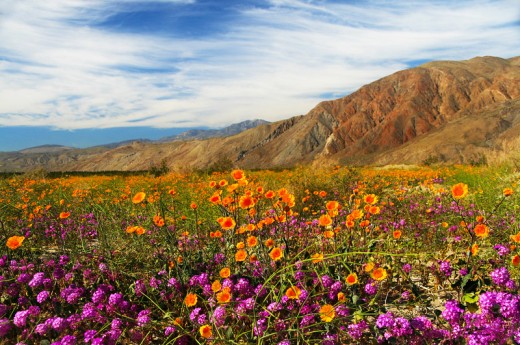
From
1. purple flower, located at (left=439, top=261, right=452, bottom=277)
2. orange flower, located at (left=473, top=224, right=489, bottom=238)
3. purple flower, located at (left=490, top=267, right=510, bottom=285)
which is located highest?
orange flower, located at (left=473, top=224, right=489, bottom=238)

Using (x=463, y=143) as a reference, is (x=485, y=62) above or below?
above

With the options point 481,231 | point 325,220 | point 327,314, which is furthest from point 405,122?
point 327,314

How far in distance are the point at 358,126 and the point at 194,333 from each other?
119 m

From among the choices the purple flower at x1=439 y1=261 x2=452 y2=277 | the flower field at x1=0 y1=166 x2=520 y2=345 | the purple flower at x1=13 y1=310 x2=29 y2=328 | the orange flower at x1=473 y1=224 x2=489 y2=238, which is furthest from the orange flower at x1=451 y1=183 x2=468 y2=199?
the purple flower at x1=13 y1=310 x2=29 y2=328

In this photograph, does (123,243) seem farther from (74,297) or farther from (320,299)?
(320,299)

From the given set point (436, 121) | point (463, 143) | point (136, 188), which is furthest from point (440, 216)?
point (436, 121)

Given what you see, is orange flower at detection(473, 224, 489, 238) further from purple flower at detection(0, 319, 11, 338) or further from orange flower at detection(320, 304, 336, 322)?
purple flower at detection(0, 319, 11, 338)

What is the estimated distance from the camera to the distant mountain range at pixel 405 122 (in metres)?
86.4

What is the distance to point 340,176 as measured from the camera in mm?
10453

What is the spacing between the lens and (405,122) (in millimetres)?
107562

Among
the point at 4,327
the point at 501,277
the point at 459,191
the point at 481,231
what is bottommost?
the point at 4,327

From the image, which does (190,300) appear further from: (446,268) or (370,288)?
(446,268)

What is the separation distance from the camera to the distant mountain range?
86.4 metres

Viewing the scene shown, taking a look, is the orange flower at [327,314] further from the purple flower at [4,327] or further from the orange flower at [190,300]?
the purple flower at [4,327]
